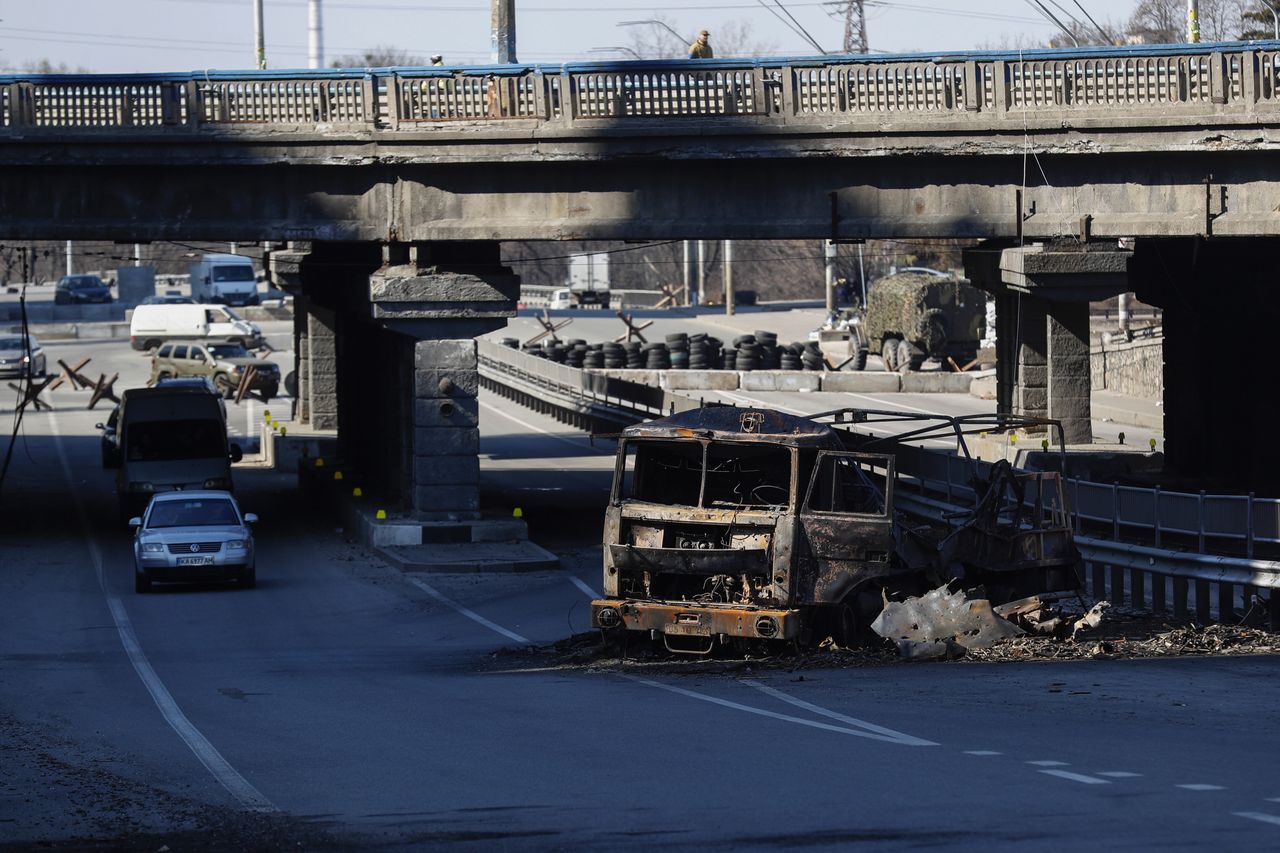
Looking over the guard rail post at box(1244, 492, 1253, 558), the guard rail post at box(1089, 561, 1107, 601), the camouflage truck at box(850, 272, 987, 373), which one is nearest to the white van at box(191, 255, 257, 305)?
the camouflage truck at box(850, 272, 987, 373)

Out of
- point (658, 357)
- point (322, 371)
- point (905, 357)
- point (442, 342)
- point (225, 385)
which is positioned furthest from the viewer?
point (658, 357)

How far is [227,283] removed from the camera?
101 m

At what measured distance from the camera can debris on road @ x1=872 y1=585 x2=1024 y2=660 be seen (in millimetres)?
18594

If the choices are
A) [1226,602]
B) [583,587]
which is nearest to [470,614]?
[583,587]

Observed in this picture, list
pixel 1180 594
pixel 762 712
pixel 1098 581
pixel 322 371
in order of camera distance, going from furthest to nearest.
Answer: pixel 322 371 → pixel 1098 581 → pixel 1180 594 → pixel 762 712

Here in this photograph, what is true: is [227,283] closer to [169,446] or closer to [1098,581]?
[169,446]

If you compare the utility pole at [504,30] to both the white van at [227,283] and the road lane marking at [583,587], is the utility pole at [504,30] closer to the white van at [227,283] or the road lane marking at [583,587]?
the road lane marking at [583,587]

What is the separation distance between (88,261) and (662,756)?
149115 mm

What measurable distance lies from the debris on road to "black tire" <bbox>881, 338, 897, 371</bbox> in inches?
2038

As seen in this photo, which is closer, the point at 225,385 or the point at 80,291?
the point at 225,385

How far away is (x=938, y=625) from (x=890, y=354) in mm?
52312

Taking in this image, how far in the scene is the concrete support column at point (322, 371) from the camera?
51.4m

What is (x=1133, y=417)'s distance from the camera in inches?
2226

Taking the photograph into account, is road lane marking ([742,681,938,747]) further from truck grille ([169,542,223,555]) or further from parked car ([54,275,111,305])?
parked car ([54,275,111,305])
